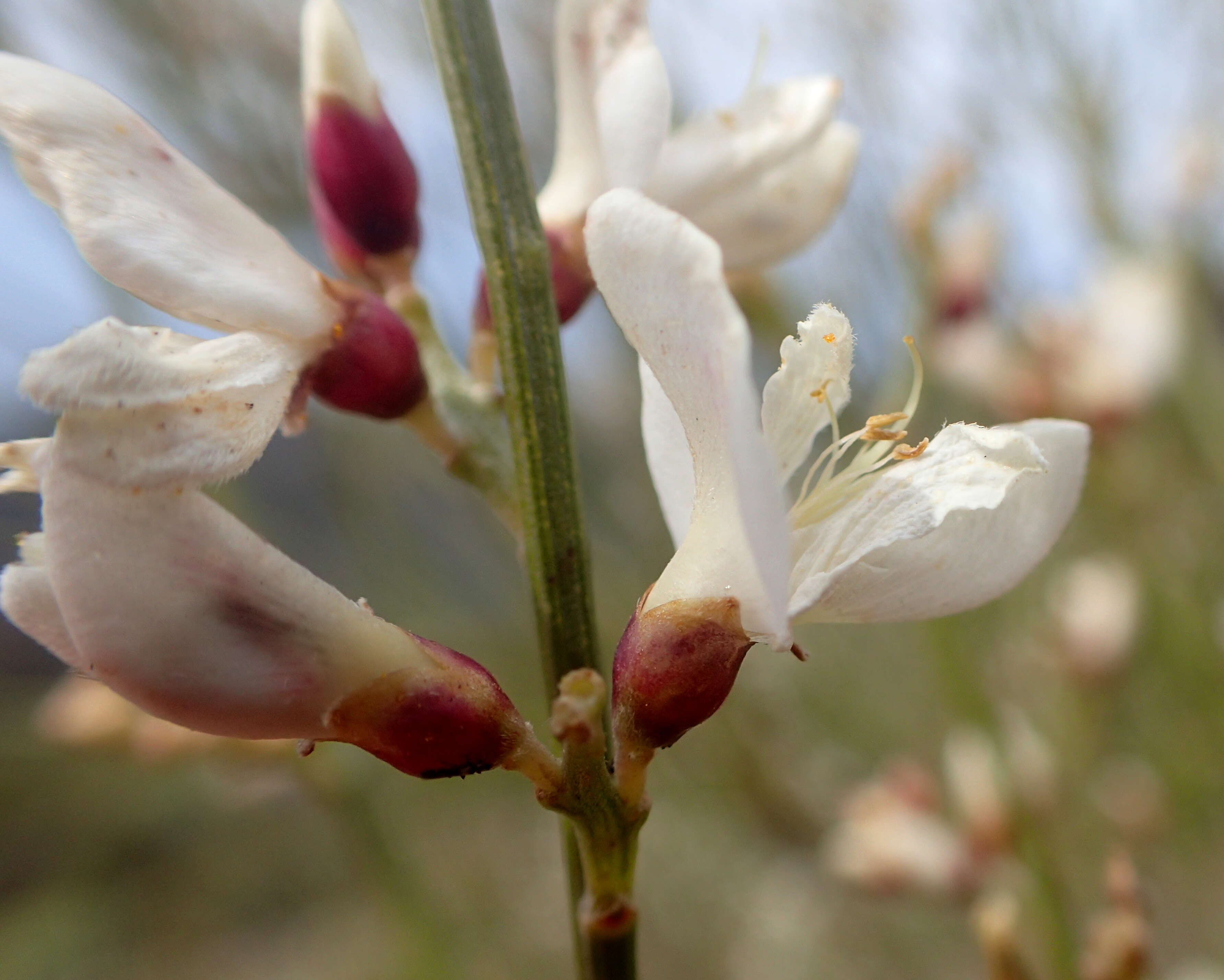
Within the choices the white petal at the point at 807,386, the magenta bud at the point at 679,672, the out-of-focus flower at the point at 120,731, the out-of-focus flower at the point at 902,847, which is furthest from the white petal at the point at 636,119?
the out-of-focus flower at the point at 902,847

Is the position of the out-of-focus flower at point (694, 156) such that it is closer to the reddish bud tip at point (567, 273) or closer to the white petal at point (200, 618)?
the reddish bud tip at point (567, 273)

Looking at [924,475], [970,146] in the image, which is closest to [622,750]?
[924,475]

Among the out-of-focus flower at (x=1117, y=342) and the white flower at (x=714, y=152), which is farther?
the out-of-focus flower at (x=1117, y=342)

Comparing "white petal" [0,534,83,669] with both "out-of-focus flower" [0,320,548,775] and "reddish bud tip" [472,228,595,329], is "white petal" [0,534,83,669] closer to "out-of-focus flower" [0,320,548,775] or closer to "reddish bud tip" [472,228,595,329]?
"out-of-focus flower" [0,320,548,775]

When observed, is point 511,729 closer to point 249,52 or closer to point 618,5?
point 618,5

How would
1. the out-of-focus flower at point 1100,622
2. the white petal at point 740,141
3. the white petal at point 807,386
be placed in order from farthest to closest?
1. the out-of-focus flower at point 1100,622
2. the white petal at point 740,141
3. the white petal at point 807,386
